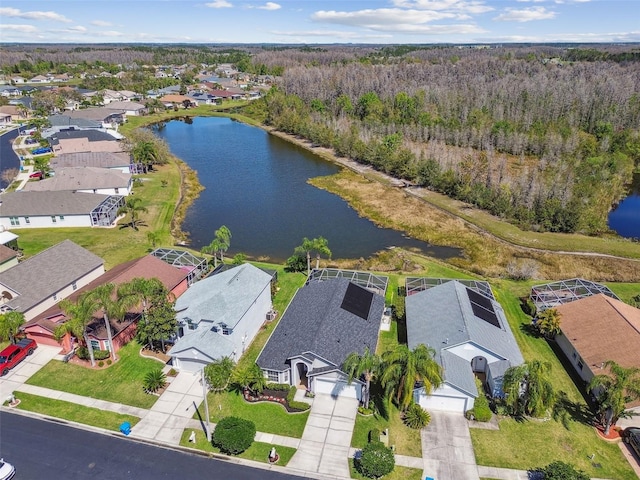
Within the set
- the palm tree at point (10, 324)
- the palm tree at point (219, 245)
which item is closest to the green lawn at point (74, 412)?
the palm tree at point (10, 324)

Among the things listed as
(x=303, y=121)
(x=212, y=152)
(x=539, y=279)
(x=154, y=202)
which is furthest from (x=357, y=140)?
(x=539, y=279)

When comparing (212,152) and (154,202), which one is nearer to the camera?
(154,202)

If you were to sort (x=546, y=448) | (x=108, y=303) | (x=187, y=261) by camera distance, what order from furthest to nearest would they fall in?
(x=187, y=261)
(x=108, y=303)
(x=546, y=448)

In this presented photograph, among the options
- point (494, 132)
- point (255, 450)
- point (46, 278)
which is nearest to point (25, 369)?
point (46, 278)

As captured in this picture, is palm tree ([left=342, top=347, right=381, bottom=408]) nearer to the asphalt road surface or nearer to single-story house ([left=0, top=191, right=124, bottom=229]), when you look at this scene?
the asphalt road surface

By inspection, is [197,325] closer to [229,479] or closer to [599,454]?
[229,479]

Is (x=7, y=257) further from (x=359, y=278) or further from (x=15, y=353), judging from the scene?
(x=359, y=278)

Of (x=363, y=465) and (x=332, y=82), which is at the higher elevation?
(x=332, y=82)
